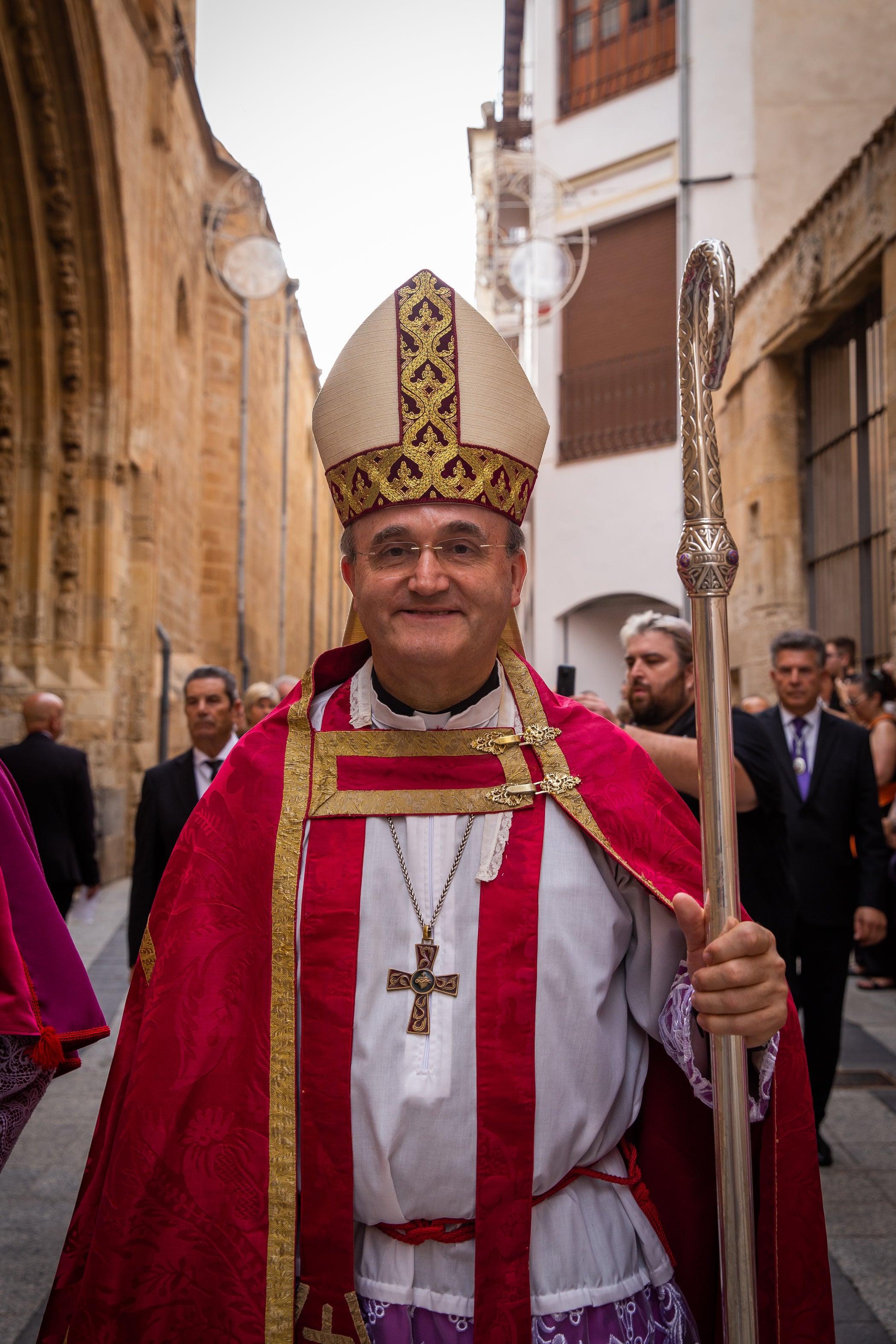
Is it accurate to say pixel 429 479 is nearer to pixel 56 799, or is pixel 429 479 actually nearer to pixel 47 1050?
pixel 47 1050

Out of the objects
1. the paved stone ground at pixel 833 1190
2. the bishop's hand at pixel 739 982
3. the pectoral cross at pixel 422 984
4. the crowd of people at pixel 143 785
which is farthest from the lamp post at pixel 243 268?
the bishop's hand at pixel 739 982

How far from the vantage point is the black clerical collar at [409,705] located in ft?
5.92

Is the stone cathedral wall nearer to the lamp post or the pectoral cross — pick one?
the lamp post

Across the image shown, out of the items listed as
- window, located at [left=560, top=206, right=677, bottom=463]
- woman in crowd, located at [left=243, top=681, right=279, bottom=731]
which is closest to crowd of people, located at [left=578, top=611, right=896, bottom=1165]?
woman in crowd, located at [left=243, top=681, right=279, bottom=731]

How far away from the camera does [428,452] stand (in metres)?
1.76

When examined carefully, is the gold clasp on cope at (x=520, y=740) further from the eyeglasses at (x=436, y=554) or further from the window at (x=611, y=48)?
the window at (x=611, y=48)

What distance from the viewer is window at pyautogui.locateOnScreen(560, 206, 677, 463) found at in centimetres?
1367

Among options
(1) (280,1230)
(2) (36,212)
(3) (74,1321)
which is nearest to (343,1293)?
(1) (280,1230)

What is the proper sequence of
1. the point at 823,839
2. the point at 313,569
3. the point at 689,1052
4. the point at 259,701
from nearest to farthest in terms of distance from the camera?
the point at 689,1052, the point at 823,839, the point at 259,701, the point at 313,569

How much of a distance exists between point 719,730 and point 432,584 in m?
0.50

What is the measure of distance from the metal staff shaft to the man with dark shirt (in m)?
1.22

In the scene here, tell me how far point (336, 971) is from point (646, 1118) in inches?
22.7

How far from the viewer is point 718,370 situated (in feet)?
4.75

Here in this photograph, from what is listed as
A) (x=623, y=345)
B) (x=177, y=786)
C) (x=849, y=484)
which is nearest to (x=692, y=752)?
(x=177, y=786)
